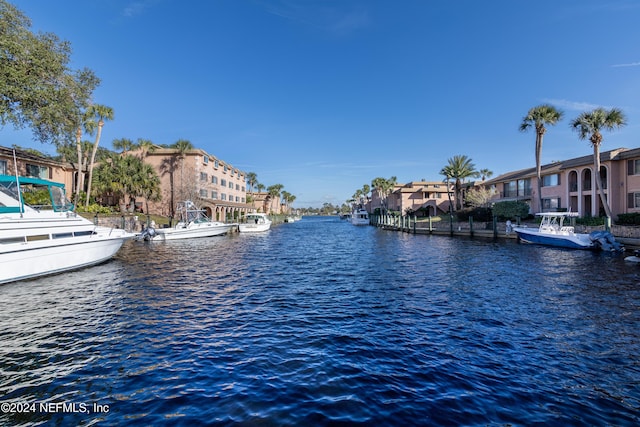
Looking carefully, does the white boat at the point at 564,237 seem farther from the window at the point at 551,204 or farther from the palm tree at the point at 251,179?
the palm tree at the point at 251,179

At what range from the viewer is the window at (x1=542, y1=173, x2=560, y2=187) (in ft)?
141

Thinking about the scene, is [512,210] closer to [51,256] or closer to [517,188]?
[517,188]

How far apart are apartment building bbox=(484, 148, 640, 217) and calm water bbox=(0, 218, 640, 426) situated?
89.4 ft

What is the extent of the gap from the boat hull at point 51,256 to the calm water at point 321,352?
0.93 meters

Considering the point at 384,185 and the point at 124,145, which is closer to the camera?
the point at 124,145

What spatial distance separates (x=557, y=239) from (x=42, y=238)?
1470 inches

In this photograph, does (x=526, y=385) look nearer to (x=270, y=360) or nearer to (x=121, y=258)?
(x=270, y=360)

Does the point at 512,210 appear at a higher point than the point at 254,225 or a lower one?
higher

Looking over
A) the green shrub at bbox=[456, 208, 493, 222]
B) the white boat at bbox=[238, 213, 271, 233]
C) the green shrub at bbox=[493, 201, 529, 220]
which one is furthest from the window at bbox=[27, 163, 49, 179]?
the green shrub at bbox=[456, 208, 493, 222]

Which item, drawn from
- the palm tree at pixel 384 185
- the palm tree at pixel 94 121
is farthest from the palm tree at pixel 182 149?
the palm tree at pixel 384 185

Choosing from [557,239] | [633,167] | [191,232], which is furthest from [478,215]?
[191,232]

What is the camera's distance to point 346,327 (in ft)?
30.1

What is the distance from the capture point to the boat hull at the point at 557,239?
26.7 m

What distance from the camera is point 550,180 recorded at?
44344mm
